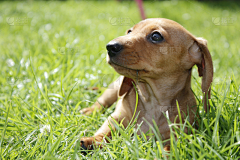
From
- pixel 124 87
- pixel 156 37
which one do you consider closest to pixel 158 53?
pixel 156 37

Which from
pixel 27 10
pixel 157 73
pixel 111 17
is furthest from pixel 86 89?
pixel 27 10

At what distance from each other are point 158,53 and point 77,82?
832 mm

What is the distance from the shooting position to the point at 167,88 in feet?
8.06

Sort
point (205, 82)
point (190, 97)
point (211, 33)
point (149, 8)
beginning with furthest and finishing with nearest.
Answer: point (149, 8) < point (211, 33) < point (190, 97) < point (205, 82)

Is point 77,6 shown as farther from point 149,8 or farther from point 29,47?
point 29,47

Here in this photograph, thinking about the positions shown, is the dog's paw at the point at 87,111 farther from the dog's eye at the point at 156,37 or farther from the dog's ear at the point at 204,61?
the dog's ear at the point at 204,61

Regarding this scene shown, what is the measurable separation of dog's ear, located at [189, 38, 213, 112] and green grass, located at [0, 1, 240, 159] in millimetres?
141

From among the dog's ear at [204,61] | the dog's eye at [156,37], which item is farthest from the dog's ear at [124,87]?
the dog's ear at [204,61]

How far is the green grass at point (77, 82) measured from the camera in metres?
1.93

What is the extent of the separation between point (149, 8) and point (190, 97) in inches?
260

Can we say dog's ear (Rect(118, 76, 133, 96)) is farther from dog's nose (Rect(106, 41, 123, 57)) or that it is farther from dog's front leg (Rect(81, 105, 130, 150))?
dog's nose (Rect(106, 41, 123, 57))

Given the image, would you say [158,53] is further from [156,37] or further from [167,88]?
[167,88]

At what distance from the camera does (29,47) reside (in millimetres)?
4641

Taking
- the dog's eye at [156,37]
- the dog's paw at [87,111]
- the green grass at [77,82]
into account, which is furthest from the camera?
the dog's paw at [87,111]
